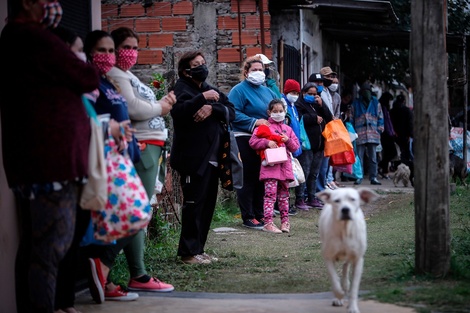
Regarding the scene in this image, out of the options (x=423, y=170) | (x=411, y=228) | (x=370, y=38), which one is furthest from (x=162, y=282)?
(x=370, y=38)

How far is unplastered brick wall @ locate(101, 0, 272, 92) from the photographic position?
525 inches

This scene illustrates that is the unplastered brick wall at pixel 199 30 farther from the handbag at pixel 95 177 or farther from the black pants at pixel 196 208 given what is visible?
the handbag at pixel 95 177

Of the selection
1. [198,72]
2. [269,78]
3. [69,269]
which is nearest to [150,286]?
[69,269]

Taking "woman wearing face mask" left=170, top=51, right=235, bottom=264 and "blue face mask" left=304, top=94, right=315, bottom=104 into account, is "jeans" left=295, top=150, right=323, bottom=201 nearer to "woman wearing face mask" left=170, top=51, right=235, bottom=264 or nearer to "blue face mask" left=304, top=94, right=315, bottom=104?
"blue face mask" left=304, top=94, right=315, bottom=104

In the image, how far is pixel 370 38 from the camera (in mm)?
19172

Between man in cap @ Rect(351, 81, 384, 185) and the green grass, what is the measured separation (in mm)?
6446

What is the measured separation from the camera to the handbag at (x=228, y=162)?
803cm

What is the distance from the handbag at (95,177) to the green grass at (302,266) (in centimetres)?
194

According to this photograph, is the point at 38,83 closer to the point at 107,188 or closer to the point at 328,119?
the point at 107,188

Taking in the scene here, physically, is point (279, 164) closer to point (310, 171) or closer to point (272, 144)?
point (272, 144)

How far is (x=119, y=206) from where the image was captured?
17.0 feet

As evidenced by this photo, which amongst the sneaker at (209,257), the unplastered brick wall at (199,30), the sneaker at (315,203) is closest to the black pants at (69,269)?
the sneaker at (209,257)

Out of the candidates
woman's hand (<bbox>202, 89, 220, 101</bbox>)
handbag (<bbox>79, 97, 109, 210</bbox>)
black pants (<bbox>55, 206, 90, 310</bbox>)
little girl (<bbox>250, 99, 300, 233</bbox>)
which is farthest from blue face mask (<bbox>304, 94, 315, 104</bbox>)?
handbag (<bbox>79, 97, 109, 210</bbox>)

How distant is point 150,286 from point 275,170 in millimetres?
4263
